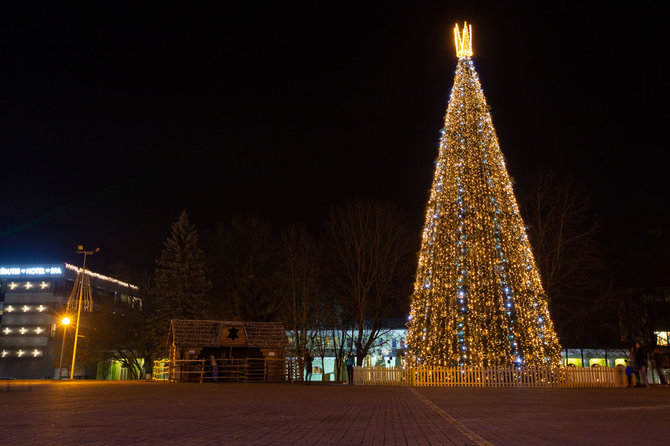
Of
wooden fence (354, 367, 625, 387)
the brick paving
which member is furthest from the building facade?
the brick paving

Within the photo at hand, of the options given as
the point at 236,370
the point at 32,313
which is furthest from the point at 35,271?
the point at 236,370

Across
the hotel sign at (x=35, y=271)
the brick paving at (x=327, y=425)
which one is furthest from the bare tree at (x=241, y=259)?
the hotel sign at (x=35, y=271)

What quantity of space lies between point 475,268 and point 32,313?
78074mm

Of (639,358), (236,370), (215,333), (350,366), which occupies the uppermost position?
(215,333)

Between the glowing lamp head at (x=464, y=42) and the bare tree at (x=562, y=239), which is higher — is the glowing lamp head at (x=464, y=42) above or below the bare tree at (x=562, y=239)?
above

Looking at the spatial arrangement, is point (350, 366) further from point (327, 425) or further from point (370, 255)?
point (327, 425)

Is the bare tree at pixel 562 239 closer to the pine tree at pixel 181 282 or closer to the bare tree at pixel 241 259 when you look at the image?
the bare tree at pixel 241 259

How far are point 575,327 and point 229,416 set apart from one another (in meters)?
36.2

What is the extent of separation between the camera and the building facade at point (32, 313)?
3132 inches

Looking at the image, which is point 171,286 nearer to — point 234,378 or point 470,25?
point 234,378

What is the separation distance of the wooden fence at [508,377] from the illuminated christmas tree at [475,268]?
446 mm

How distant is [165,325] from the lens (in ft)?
151

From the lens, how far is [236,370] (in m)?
32.9

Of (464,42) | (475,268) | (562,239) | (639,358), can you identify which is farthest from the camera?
(562,239)
